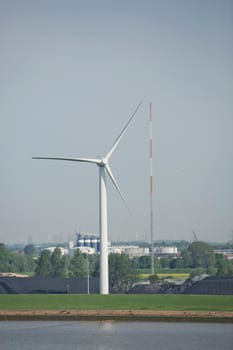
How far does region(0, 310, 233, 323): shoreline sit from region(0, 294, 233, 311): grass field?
1.64 metres

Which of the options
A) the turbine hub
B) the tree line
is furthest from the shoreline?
the tree line

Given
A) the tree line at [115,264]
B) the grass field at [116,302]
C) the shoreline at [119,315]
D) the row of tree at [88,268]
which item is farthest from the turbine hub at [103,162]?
the row of tree at [88,268]

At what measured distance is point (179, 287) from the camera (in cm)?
7362

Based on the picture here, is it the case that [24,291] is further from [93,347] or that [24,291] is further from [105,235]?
[93,347]

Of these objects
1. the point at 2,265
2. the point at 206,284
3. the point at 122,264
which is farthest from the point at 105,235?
the point at 2,265

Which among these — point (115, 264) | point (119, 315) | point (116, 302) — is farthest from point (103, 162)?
point (115, 264)

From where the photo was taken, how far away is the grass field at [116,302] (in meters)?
55.4

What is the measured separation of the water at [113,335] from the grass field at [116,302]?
5338mm

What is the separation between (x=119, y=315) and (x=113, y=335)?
8731 millimetres

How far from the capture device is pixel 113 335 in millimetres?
43375

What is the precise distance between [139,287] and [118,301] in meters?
19.0

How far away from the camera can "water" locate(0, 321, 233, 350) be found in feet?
131

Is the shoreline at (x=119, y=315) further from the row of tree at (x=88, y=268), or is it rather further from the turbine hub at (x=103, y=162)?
the row of tree at (x=88, y=268)

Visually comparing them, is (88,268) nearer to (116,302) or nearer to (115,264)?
(115,264)
